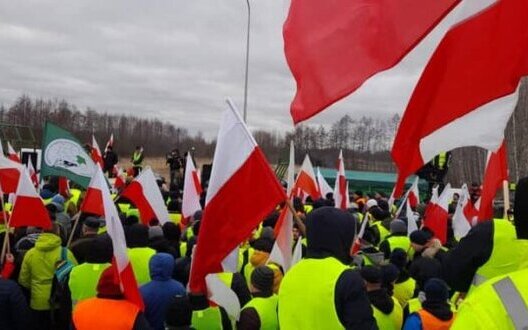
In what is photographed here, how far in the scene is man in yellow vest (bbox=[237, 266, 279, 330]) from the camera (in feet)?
14.6

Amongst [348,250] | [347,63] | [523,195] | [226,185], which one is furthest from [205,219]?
[523,195]

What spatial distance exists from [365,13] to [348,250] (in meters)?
1.35

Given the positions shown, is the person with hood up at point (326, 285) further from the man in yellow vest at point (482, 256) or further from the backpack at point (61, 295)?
the backpack at point (61, 295)

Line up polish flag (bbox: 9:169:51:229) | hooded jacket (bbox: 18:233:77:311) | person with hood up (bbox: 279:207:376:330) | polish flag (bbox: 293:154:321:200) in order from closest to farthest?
1. person with hood up (bbox: 279:207:376:330)
2. hooded jacket (bbox: 18:233:77:311)
3. polish flag (bbox: 9:169:51:229)
4. polish flag (bbox: 293:154:321:200)

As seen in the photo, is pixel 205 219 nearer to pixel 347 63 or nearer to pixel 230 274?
pixel 230 274

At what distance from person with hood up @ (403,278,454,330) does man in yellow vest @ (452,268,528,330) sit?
8.04 feet

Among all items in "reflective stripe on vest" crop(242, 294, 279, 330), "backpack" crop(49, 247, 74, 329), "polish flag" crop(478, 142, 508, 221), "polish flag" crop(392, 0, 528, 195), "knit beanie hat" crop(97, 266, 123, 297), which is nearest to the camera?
"polish flag" crop(392, 0, 528, 195)

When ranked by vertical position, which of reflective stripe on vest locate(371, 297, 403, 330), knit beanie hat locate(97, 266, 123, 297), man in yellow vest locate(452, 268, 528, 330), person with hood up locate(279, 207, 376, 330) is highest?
man in yellow vest locate(452, 268, 528, 330)

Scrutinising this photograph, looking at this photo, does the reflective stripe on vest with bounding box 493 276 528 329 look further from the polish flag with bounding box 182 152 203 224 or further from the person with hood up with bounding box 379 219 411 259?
the polish flag with bounding box 182 152 203 224

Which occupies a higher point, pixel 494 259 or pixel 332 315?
pixel 494 259

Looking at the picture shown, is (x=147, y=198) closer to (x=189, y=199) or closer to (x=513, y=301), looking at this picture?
(x=189, y=199)

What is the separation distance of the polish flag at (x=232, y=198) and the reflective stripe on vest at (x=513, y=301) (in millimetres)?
2509

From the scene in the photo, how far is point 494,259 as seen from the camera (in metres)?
2.79

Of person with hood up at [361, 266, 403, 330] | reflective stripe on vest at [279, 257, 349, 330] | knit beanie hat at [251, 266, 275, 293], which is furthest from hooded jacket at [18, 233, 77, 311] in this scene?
reflective stripe on vest at [279, 257, 349, 330]
